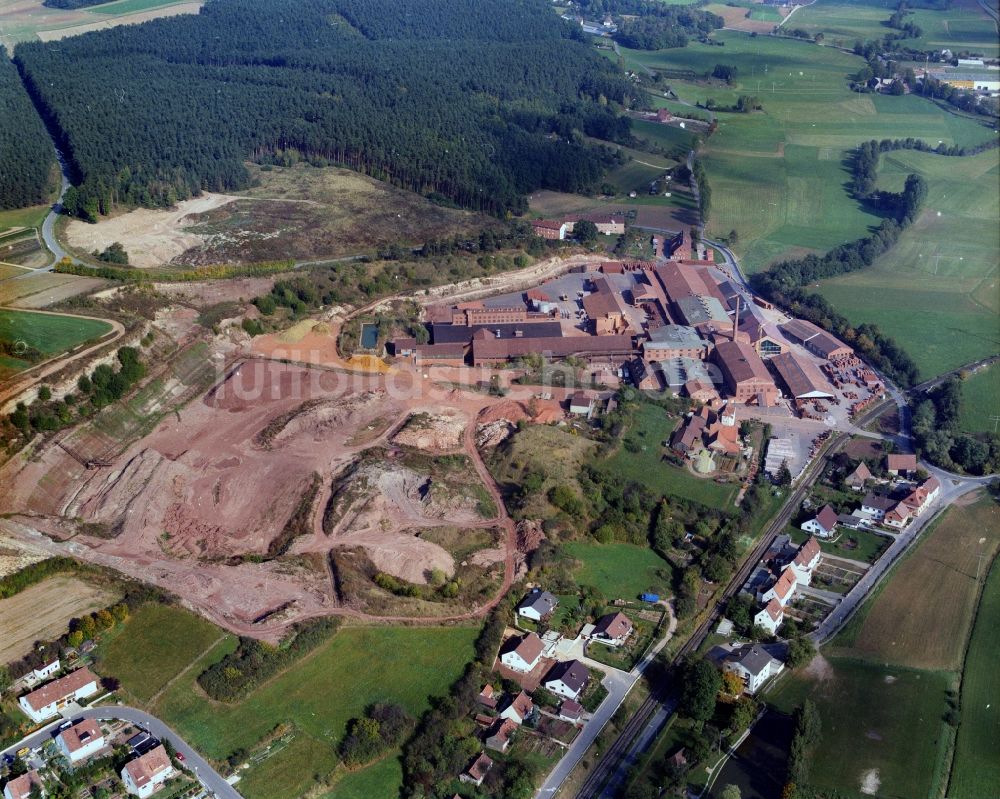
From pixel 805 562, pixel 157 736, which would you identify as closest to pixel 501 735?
pixel 157 736

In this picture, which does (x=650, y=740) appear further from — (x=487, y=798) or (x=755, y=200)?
(x=755, y=200)

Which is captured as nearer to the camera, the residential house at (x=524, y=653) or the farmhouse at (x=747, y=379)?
the residential house at (x=524, y=653)

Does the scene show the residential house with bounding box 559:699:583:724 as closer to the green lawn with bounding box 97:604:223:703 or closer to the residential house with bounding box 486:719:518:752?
the residential house with bounding box 486:719:518:752

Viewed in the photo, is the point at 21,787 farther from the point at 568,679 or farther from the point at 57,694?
the point at 568,679

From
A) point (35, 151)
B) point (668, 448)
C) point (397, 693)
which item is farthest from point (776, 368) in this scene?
point (35, 151)

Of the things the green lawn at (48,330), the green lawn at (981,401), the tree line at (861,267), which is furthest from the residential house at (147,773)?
the tree line at (861,267)

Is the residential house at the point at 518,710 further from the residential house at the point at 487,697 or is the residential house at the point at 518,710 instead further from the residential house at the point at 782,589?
the residential house at the point at 782,589
